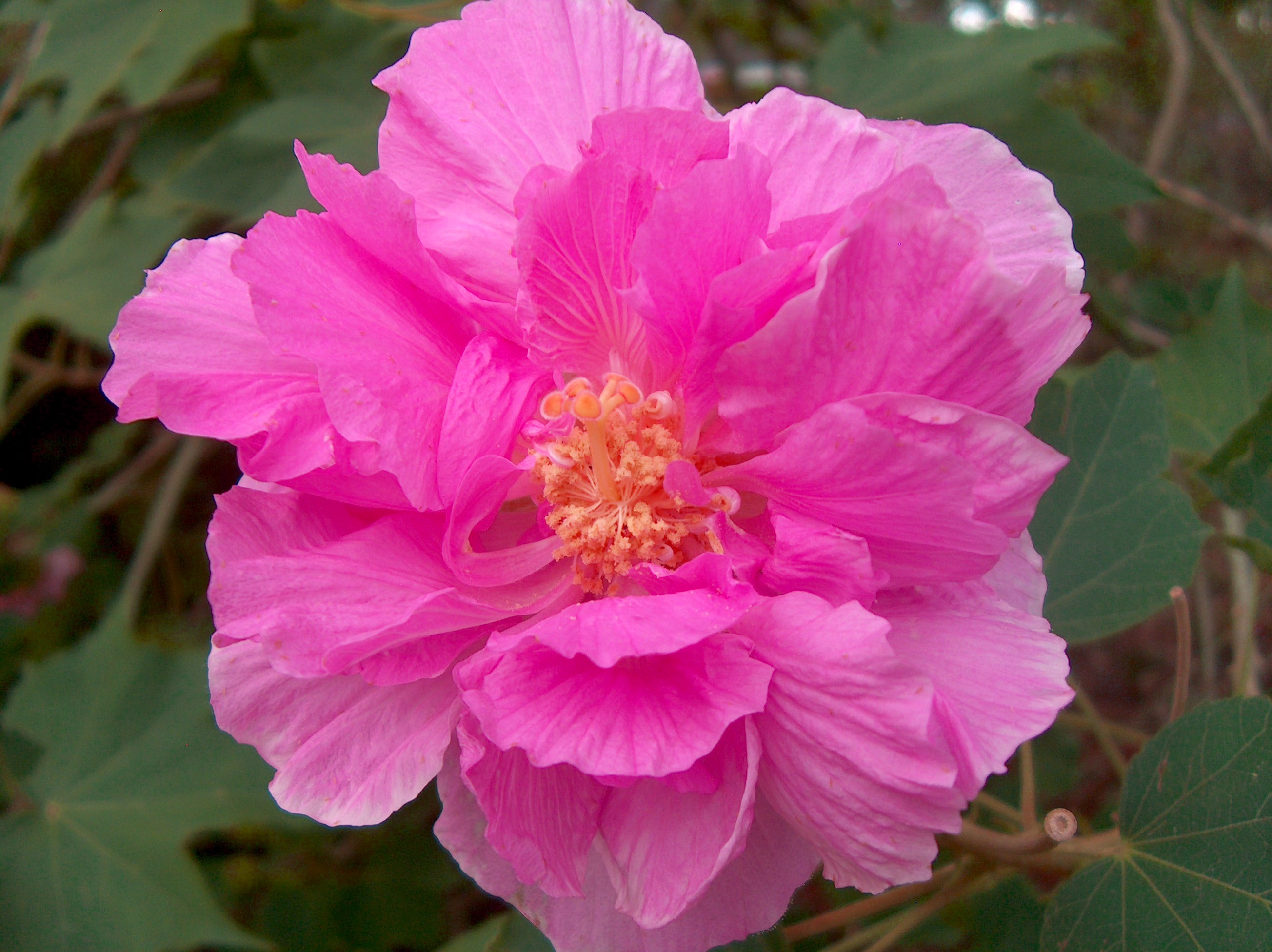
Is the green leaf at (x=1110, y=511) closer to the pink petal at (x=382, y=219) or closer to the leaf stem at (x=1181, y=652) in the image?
the leaf stem at (x=1181, y=652)

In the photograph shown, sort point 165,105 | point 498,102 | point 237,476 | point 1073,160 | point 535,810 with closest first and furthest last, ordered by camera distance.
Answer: point 535,810
point 498,102
point 1073,160
point 165,105
point 237,476

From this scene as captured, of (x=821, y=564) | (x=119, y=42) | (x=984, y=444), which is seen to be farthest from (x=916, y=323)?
(x=119, y=42)

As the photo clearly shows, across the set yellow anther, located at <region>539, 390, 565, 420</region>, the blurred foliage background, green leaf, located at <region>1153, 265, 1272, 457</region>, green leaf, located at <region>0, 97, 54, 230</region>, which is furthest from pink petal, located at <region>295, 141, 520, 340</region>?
green leaf, located at <region>0, 97, 54, 230</region>

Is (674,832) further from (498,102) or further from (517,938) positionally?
(498,102)

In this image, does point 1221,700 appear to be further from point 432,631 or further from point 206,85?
point 206,85

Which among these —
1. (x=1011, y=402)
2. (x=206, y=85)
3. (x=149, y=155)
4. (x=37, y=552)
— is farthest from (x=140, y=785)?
(x=1011, y=402)

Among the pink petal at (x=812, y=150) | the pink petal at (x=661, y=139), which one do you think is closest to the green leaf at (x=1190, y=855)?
the pink petal at (x=812, y=150)
